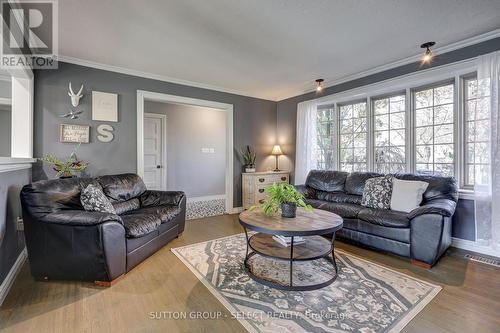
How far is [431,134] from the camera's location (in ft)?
10.9

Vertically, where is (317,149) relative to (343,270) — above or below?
above

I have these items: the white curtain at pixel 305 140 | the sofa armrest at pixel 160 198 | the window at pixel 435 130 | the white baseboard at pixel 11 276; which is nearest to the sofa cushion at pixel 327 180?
the white curtain at pixel 305 140

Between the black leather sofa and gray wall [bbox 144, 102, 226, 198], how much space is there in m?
3.45

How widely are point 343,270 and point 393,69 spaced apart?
9.87 ft

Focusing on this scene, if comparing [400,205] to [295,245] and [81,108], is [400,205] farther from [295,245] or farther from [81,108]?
[81,108]

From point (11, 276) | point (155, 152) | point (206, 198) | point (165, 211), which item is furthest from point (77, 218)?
point (206, 198)

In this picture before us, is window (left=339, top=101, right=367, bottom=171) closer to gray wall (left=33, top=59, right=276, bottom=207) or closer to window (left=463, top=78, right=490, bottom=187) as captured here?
window (left=463, top=78, right=490, bottom=187)

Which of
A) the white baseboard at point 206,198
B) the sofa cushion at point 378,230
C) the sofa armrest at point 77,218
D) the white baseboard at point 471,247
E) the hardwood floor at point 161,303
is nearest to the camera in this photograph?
the hardwood floor at point 161,303

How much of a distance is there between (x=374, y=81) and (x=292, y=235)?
10.2ft

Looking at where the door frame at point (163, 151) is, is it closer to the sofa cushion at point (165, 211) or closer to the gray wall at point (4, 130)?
the gray wall at point (4, 130)

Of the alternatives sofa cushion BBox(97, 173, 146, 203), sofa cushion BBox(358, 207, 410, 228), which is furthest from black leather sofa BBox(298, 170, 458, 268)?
sofa cushion BBox(97, 173, 146, 203)

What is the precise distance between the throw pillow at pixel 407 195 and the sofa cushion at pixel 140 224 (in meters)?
2.88

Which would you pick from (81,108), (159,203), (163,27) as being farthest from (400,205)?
(81,108)

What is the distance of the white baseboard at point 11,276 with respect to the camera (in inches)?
75.8
